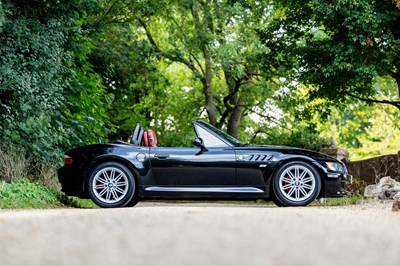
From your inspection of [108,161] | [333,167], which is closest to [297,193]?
[333,167]

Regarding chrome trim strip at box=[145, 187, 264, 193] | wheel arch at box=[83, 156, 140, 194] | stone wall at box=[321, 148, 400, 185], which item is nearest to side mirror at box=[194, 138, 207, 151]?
chrome trim strip at box=[145, 187, 264, 193]

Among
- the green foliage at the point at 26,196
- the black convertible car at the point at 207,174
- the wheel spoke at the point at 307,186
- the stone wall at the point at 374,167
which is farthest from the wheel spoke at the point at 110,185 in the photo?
the stone wall at the point at 374,167

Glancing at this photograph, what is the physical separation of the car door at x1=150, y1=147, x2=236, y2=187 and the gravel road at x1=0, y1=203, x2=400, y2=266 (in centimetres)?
321

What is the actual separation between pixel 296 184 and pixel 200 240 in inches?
215

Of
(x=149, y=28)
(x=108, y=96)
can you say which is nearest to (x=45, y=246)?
(x=108, y=96)

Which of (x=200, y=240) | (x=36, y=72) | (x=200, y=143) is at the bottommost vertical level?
(x=200, y=240)

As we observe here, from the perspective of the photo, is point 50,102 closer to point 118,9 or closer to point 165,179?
point 165,179

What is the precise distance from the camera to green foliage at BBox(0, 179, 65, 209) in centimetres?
1147

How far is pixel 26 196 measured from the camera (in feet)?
39.8

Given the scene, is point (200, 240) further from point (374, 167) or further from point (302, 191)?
point (374, 167)

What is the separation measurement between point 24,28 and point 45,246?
10054 mm

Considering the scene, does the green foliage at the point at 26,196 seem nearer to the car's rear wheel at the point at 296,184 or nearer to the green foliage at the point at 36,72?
the green foliage at the point at 36,72

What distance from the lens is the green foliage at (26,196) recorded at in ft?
37.6

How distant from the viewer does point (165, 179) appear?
36.0 feet
